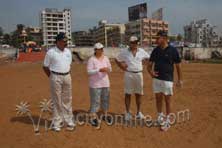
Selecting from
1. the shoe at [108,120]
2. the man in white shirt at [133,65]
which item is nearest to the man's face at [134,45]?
the man in white shirt at [133,65]

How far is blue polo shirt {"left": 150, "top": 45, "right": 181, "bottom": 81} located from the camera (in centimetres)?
529

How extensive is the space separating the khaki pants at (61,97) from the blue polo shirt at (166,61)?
5.50 ft

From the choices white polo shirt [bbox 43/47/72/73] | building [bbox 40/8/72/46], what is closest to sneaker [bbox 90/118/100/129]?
white polo shirt [bbox 43/47/72/73]

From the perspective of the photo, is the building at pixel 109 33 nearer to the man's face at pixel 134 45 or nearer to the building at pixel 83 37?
the building at pixel 83 37

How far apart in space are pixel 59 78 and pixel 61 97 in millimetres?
391

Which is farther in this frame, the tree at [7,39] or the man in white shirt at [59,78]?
the tree at [7,39]

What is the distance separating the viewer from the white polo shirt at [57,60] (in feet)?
16.9

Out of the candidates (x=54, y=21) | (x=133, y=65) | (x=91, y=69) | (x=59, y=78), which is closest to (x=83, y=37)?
(x=54, y=21)

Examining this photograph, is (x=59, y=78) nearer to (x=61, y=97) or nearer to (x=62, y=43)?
(x=61, y=97)

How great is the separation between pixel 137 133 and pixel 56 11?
9894 centimetres

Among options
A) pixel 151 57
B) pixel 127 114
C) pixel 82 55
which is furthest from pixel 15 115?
pixel 82 55

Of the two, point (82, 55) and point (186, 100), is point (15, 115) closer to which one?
point (186, 100)

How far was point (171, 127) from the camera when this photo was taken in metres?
5.49

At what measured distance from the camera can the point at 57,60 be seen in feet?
16.9
